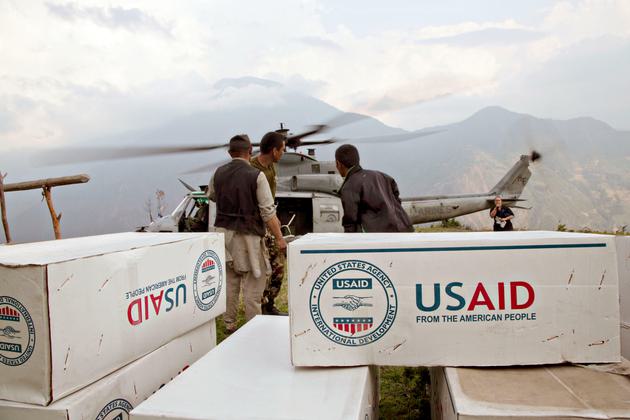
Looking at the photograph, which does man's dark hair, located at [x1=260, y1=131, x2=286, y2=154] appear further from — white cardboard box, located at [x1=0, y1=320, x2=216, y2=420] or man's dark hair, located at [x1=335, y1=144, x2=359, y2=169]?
white cardboard box, located at [x1=0, y1=320, x2=216, y2=420]

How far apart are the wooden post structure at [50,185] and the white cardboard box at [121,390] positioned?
128 cm

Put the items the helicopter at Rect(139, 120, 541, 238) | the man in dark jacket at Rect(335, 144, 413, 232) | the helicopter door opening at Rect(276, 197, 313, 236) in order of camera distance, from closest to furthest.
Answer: the man in dark jacket at Rect(335, 144, 413, 232) → the helicopter at Rect(139, 120, 541, 238) → the helicopter door opening at Rect(276, 197, 313, 236)

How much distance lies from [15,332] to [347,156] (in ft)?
7.31

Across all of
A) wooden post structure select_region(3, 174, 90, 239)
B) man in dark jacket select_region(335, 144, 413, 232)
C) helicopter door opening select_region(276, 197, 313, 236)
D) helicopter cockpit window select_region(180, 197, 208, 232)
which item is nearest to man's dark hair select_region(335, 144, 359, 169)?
man in dark jacket select_region(335, 144, 413, 232)

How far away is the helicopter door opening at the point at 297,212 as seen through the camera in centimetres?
927

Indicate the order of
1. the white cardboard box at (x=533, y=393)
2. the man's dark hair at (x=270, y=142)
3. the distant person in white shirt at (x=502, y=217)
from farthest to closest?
the distant person in white shirt at (x=502, y=217) → the man's dark hair at (x=270, y=142) → the white cardboard box at (x=533, y=393)

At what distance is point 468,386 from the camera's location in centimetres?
136

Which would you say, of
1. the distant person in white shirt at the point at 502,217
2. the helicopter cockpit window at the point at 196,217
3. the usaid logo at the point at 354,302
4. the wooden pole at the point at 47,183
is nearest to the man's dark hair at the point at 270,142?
the wooden pole at the point at 47,183

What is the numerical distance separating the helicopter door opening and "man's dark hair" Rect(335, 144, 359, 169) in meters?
5.96

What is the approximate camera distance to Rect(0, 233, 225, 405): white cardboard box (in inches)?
53.2

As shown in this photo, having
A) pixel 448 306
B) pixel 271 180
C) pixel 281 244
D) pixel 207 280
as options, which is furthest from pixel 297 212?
pixel 448 306

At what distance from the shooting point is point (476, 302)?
150 cm

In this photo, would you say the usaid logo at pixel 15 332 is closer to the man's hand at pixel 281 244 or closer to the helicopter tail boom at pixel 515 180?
the man's hand at pixel 281 244

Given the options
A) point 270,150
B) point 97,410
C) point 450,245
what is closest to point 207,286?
point 97,410
